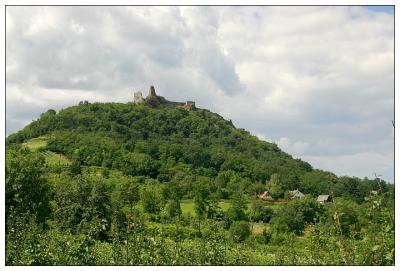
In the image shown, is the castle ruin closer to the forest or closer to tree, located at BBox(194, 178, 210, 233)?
the forest

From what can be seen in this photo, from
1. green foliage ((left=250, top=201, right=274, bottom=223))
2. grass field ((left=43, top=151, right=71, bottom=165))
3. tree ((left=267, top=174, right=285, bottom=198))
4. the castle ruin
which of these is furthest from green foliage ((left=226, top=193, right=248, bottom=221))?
the castle ruin

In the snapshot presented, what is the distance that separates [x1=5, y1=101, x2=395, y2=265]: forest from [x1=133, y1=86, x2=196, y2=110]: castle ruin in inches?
153

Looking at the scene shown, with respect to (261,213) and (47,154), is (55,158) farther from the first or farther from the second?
(261,213)

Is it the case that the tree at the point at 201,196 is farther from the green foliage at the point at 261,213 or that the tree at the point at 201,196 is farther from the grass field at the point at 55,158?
the grass field at the point at 55,158

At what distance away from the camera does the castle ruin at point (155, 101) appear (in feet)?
346

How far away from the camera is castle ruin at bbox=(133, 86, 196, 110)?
10538 cm

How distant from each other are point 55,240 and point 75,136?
231 feet

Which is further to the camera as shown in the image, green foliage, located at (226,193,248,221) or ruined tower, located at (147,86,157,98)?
ruined tower, located at (147,86,157,98)

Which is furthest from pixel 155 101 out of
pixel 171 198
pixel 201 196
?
pixel 201 196

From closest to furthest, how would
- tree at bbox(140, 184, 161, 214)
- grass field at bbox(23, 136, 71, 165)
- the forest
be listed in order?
1. the forest
2. tree at bbox(140, 184, 161, 214)
3. grass field at bbox(23, 136, 71, 165)

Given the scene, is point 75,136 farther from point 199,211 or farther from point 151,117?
point 199,211

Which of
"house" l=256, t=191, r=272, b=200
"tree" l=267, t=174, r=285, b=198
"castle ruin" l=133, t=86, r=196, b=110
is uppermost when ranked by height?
"castle ruin" l=133, t=86, r=196, b=110

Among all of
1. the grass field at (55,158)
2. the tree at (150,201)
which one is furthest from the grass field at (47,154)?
the tree at (150,201)

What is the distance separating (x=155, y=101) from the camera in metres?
106
